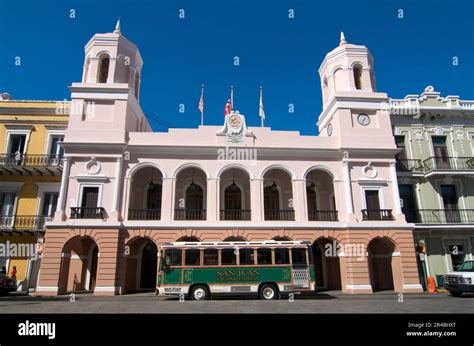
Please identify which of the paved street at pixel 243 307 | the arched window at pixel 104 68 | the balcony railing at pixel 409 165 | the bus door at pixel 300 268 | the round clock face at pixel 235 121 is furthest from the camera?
the balcony railing at pixel 409 165

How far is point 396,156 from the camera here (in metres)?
23.6

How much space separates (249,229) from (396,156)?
486 inches

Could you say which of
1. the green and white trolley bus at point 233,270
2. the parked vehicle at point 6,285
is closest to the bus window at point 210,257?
the green and white trolley bus at point 233,270

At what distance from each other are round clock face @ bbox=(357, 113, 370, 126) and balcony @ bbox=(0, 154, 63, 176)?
804 inches

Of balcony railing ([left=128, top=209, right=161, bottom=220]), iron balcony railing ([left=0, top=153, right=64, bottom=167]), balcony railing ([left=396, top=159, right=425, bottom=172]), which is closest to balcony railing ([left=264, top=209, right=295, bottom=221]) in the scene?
balcony railing ([left=128, top=209, right=161, bottom=220])

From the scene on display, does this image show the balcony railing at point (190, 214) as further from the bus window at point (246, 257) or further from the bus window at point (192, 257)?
the bus window at point (246, 257)

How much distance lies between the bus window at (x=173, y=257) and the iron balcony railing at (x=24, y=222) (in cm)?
1037

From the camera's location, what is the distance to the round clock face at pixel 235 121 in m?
21.4

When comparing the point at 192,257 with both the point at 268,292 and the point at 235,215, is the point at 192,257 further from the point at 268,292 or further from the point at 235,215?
the point at 235,215

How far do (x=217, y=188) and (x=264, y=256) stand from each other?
5865 mm

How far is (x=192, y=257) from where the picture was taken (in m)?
16.0
